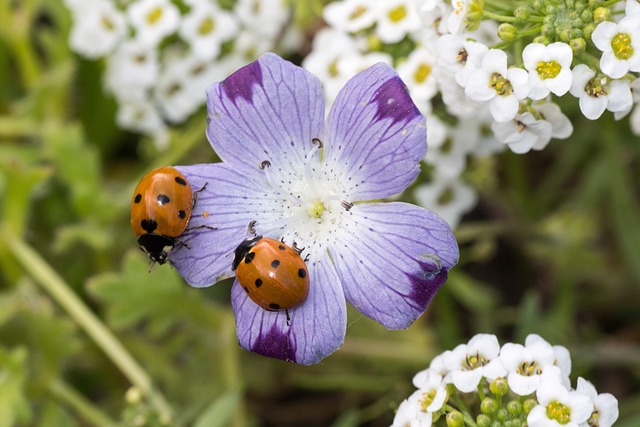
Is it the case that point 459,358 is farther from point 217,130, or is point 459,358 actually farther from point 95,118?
point 95,118

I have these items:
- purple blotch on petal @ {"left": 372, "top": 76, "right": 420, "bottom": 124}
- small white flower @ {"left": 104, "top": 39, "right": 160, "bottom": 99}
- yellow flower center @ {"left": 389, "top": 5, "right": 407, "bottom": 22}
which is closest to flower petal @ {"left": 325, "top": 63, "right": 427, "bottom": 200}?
purple blotch on petal @ {"left": 372, "top": 76, "right": 420, "bottom": 124}

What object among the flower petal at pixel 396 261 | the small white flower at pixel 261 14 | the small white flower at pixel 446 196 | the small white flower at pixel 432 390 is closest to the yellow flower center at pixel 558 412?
the small white flower at pixel 432 390

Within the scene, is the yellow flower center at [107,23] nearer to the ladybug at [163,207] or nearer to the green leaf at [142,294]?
the green leaf at [142,294]

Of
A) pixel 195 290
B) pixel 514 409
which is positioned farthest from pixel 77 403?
pixel 514 409

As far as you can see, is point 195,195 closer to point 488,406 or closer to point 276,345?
point 276,345

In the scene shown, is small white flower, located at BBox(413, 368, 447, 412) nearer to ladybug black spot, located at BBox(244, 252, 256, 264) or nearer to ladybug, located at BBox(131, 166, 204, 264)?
ladybug black spot, located at BBox(244, 252, 256, 264)
